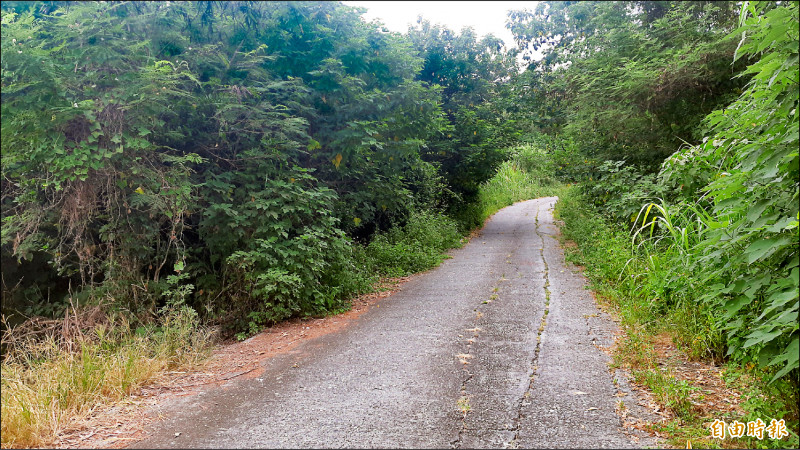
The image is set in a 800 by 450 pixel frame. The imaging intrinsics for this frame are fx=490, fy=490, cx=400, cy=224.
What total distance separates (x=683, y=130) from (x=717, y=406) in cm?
773

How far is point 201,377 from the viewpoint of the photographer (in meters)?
4.85

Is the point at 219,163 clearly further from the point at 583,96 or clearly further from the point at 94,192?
the point at 583,96

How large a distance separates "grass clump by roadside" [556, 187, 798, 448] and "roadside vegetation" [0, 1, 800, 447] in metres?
0.03

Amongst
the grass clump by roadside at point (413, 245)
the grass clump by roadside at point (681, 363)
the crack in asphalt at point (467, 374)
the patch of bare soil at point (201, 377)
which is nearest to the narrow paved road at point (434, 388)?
the crack in asphalt at point (467, 374)

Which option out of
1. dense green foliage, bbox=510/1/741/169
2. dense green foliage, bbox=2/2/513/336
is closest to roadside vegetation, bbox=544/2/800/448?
dense green foliage, bbox=2/2/513/336

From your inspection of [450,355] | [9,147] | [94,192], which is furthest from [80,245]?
[450,355]

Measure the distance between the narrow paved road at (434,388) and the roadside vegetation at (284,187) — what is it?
0.56 metres

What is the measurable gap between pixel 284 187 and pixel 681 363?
5.33m

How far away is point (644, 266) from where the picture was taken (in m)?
6.68

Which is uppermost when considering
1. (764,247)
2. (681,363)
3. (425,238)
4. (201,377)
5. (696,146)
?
(696,146)

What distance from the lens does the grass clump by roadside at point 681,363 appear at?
3.18 meters

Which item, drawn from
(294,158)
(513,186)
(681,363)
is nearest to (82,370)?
(294,158)

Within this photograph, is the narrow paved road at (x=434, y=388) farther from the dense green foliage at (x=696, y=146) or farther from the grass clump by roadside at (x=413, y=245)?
the grass clump by roadside at (x=413, y=245)

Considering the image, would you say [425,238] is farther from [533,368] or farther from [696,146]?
[533,368]
